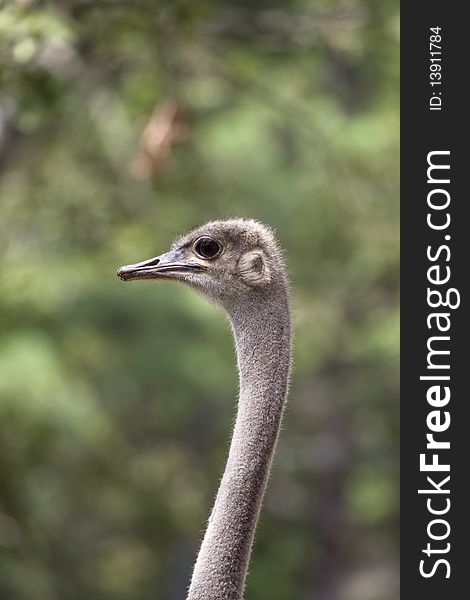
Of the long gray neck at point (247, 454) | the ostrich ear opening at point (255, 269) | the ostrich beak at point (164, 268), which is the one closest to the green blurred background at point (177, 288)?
the ostrich beak at point (164, 268)

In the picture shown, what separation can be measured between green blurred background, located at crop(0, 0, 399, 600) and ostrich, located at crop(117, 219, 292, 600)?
124 inches

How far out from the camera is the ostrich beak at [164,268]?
6.11 metres

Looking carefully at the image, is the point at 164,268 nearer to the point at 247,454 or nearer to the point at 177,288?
the point at 247,454

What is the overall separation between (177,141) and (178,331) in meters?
9.80

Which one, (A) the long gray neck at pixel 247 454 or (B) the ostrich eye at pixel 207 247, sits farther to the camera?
(B) the ostrich eye at pixel 207 247

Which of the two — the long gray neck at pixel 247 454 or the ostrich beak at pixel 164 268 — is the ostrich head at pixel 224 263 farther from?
the long gray neck at pixel 247 454

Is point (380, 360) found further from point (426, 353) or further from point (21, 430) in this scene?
point (426, 353)

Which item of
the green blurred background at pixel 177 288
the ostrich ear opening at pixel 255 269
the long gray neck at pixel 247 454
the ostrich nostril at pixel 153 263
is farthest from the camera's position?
the green blurred background at pixel 177 288

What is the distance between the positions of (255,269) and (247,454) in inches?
28.8

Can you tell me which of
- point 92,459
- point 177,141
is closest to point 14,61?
point 177,141

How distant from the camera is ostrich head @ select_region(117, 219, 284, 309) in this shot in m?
6.09

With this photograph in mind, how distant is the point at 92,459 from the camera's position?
19.8m

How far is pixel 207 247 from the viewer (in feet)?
20.5

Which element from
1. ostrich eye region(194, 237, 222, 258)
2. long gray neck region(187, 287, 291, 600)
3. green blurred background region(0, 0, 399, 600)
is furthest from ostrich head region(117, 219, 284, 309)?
green blurred background region(0, 0, 399, 600)
